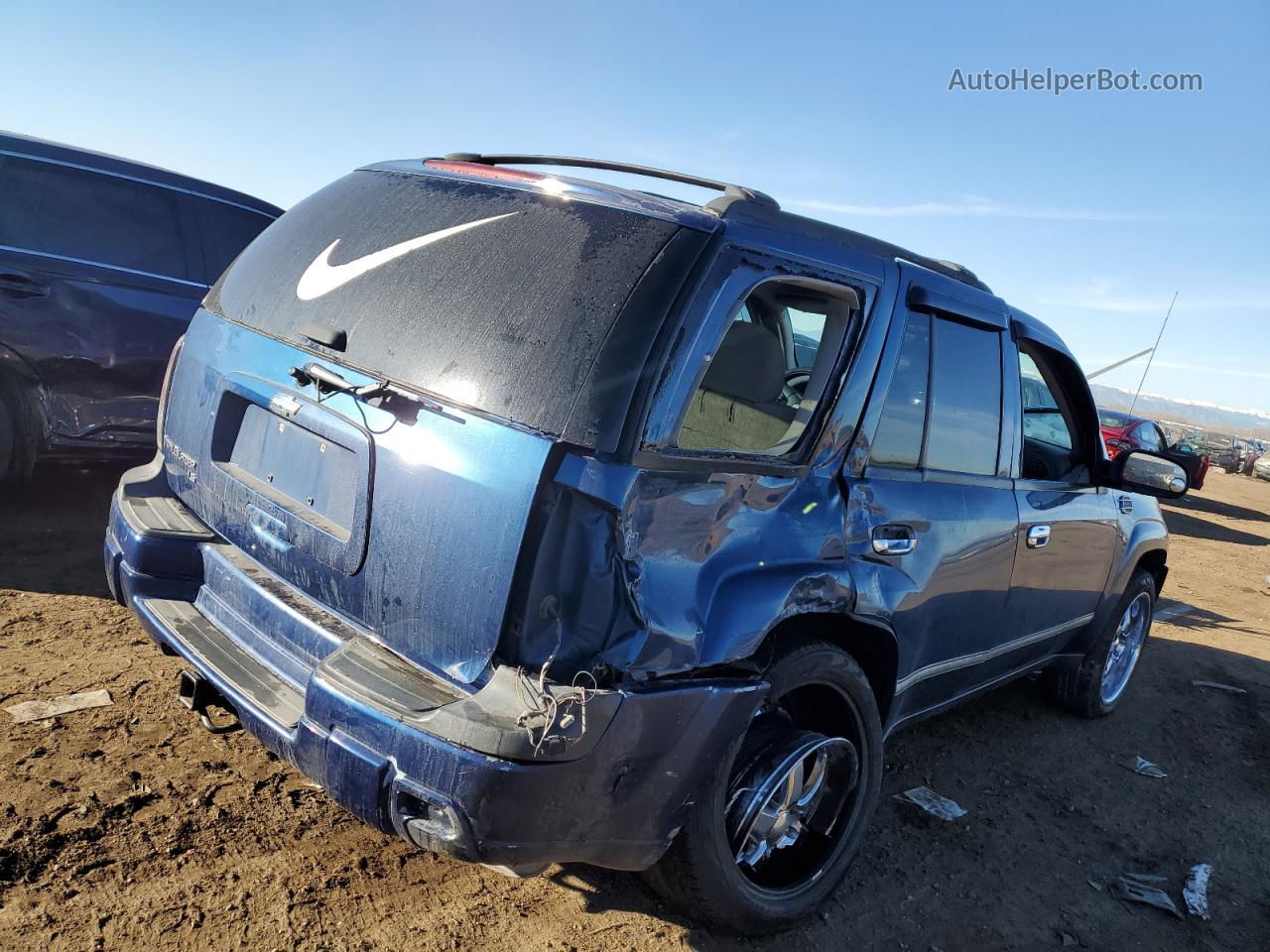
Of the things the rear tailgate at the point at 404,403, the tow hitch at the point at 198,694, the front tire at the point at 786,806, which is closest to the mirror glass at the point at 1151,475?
the front tire at the point at 786,806

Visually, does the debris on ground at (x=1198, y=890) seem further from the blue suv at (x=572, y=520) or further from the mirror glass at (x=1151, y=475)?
the mirror glass at (x=1151, y=475)

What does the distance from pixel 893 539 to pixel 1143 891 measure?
5.75 feet

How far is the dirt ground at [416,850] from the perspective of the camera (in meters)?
2.25

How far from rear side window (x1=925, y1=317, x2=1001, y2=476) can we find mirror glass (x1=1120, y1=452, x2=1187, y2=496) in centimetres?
107

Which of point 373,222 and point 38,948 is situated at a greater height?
point 373,222

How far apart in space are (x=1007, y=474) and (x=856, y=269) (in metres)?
1.26

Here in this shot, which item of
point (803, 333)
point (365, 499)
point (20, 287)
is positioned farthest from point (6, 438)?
point (803, 333)

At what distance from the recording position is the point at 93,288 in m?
4.79

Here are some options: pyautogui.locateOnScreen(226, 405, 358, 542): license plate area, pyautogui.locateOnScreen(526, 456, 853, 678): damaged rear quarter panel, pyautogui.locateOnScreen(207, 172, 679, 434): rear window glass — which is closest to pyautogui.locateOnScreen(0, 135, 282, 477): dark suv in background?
pyautogui.locateOnScreen(207, 172, 679, 434): rear window glass

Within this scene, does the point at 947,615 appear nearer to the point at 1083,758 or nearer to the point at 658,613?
the point at 658,613

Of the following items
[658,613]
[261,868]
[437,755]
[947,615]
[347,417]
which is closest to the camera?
[437,755]

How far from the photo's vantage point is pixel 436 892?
245 cm

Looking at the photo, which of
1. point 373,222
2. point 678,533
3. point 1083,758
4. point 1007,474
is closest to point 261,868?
point 678,533

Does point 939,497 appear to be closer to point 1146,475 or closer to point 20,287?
point 1146,475
